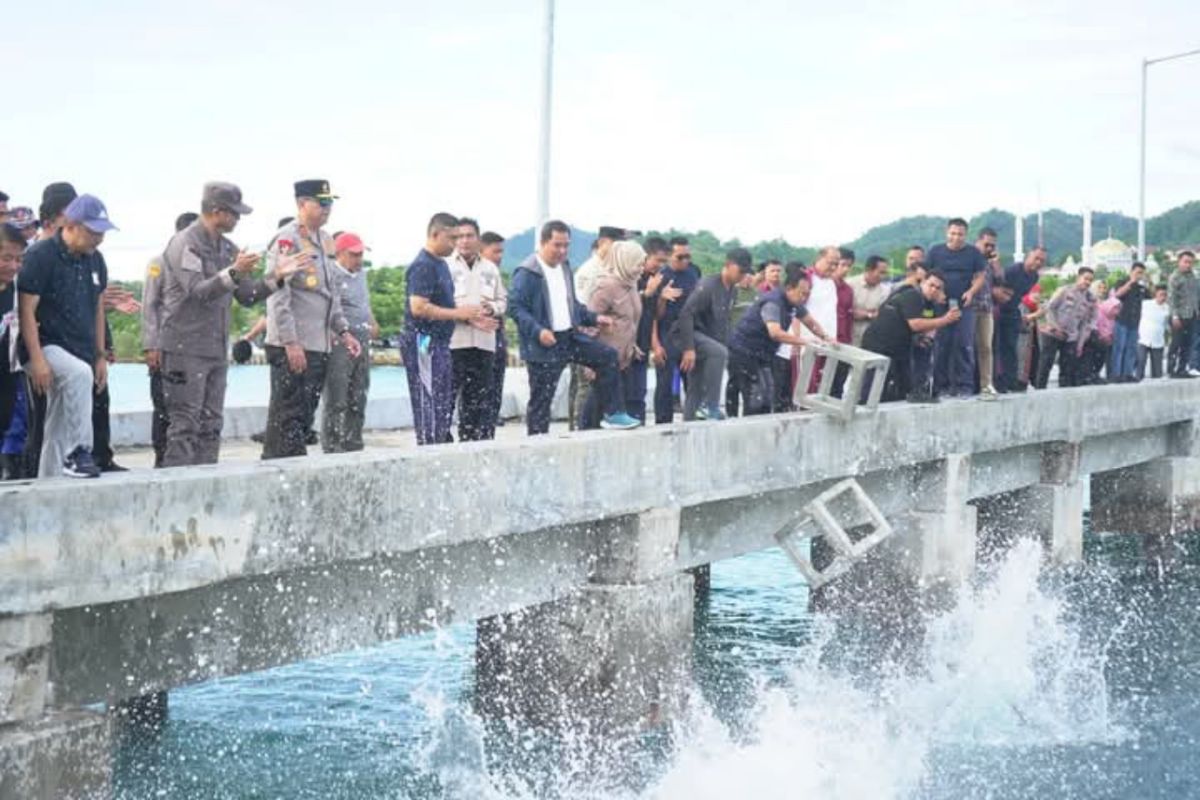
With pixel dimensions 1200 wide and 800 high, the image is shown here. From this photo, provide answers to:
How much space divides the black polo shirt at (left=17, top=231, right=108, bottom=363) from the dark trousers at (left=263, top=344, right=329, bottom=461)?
6.00 ft

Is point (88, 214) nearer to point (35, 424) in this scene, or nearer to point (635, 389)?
point (35, 424)

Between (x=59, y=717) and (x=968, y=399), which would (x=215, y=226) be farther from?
(x=968, y=399)

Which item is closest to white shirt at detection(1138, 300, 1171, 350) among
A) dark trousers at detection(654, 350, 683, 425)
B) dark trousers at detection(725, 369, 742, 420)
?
dark trousers at detection(725, 369, 742, 420)

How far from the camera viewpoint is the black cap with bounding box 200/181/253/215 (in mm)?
8125

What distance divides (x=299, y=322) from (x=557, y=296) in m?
1.95

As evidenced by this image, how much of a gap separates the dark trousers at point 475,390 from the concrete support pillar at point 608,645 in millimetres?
1701

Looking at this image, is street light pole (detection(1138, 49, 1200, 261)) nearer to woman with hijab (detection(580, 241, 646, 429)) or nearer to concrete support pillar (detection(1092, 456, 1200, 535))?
concrete support pillar (detection(1092, 456, 1200, 535))

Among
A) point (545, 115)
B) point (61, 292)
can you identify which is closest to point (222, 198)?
point (61, 292)

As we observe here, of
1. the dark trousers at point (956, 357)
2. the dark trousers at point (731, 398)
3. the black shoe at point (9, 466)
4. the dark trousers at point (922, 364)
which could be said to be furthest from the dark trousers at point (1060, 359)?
the black shoe at point (9, 466)

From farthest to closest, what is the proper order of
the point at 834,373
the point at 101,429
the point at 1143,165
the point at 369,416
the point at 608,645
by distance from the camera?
the point at 1143,165, the point at 369,416, the point at 834,373, the point at 608,645, the point at 101,429

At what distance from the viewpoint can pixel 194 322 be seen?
8.18 m

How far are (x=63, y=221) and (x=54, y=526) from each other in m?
2.22

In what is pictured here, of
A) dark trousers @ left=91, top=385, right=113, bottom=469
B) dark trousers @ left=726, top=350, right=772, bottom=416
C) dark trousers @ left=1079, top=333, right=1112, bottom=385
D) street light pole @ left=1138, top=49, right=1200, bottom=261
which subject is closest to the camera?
dark trousers @ left=91, top=385, right=113, bottom=469

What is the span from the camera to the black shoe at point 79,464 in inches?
259
